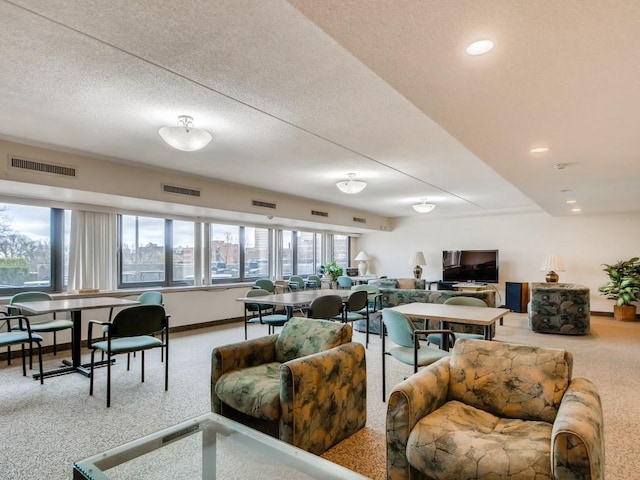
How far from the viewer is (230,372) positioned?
271cm

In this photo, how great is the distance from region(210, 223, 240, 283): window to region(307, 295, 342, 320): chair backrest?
12.0ft

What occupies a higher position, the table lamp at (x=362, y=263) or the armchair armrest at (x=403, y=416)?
the table lamp at (x=362, y=263)

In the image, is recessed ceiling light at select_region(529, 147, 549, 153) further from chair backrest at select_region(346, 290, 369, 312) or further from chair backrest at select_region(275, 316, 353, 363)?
chair backrest at select_region(346, 290, 369, 312)

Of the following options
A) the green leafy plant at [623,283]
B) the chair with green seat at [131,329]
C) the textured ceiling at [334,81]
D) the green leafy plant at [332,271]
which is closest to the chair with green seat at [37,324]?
the chair with green seat at [131,329]

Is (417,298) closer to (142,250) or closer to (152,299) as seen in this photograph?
(152,299)

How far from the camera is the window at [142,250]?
20.9 feet

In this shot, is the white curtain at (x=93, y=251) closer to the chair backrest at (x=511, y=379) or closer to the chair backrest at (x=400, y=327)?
the chair backrest at (x=400, y=327)

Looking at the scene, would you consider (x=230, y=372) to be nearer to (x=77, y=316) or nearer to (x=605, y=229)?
(x=77, y=316)

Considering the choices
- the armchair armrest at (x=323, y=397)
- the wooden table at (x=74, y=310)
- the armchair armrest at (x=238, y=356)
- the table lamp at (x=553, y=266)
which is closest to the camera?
the armchair armrest at (x=323, y=397)

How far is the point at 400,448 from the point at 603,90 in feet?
7.59

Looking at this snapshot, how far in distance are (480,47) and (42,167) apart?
437 centimetres

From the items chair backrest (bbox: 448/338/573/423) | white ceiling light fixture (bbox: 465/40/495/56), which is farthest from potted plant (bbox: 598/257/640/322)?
white ceiling light fixture (bbox: 465/40/495/56)

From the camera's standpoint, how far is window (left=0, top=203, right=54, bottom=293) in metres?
5.11

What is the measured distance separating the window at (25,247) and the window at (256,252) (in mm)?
3682
